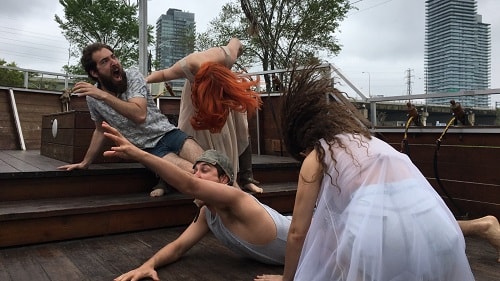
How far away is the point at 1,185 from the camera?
270cm

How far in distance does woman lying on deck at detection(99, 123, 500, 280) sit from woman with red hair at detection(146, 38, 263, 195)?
20.6 inches

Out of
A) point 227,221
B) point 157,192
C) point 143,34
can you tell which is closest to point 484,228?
point 227,221

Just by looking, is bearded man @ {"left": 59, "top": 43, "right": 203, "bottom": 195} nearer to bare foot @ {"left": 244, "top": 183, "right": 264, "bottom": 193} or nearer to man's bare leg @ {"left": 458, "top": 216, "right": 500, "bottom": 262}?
bare foot @ {"left": 244, "top": 183, "right": 264, "bottom": 193}

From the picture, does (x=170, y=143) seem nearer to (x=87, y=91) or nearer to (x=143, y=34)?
(x=87, y=91)

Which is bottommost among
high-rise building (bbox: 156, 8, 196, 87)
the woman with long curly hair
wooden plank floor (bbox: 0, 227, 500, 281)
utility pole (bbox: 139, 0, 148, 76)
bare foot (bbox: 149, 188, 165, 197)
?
wooden plank floor (bbox: 0, 227, 500, 281)

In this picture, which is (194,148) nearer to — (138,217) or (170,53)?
(138,217)

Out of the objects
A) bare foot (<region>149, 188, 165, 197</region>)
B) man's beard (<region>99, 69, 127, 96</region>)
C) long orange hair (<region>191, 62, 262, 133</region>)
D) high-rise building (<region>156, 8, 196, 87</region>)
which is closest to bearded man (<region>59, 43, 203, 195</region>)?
man's beard (<region>99, 69, 127, 96</region>)

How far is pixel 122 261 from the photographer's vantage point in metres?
2.27

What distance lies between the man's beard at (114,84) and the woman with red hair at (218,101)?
185 mm

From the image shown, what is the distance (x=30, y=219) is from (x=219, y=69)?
1.43 m

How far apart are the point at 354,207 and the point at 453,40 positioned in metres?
12.8

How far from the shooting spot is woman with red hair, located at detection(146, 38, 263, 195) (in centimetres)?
251

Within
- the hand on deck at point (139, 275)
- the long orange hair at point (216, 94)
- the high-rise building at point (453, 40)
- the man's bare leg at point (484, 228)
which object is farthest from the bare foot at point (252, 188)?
the high-rise building at point (453, 40)

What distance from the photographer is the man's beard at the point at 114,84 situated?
2.93m
